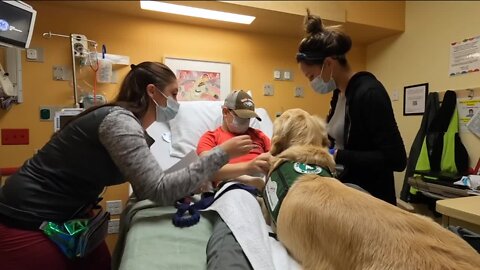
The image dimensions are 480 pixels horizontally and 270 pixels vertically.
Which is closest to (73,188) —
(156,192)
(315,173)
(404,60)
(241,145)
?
(156,192)

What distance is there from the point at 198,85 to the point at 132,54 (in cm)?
58

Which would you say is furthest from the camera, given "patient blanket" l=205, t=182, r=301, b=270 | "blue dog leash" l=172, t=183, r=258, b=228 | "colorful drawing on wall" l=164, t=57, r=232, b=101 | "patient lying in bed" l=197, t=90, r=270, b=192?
"colorful drawing on wall" l=164, t=57, r=232, b=101

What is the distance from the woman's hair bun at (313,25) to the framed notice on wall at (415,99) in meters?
1.73

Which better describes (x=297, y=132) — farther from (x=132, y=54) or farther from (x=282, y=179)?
(x=132, y=54)

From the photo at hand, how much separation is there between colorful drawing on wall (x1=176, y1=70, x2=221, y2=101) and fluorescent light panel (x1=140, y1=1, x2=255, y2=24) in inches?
17.9

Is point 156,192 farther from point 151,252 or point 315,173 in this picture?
point 315,173

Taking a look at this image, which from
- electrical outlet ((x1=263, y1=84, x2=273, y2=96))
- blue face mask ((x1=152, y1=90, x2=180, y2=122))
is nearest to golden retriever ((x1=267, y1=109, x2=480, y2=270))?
blue face mask ((x1=152, y1=90, x2=180, y2=122))

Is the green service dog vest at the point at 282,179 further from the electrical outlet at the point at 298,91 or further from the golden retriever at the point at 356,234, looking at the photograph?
the electrical outlet at the point at 298,91

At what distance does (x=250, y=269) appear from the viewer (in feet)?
2.73

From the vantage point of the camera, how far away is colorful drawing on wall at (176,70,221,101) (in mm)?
2646

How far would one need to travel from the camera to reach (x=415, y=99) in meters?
2.84

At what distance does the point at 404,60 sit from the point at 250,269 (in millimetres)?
2805

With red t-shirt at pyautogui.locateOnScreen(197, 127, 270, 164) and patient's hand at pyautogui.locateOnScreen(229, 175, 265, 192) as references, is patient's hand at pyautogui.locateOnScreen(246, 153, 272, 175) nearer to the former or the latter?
patient's hand at pyautogui.locateOnScreen(229, 175, 265, 192)

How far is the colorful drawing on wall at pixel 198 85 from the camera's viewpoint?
104 inches
